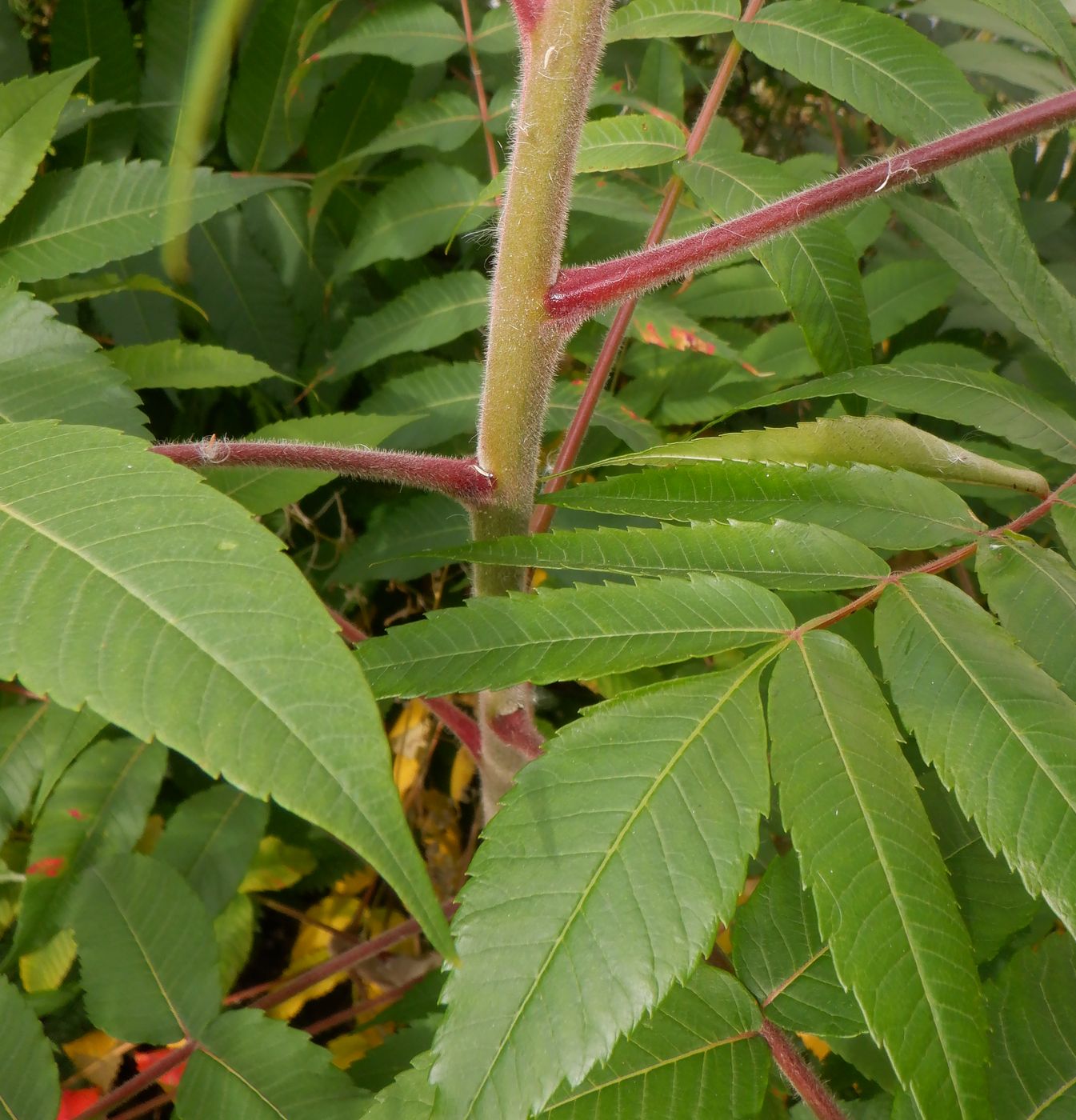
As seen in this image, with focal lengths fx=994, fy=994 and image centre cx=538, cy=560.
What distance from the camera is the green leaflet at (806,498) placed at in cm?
61

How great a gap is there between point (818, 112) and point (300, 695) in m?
1.75

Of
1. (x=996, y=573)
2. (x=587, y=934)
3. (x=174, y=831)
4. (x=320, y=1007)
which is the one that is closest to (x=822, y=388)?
(x=996, y=573)

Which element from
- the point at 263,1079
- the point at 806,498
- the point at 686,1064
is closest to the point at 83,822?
the point at 263,1079

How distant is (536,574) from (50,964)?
0.75 meters

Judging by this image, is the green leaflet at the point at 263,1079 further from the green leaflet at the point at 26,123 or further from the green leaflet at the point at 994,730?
the green leaflet at the point at 26,123

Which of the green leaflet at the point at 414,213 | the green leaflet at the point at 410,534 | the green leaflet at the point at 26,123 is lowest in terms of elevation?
the green leaflet at the point at 410,534

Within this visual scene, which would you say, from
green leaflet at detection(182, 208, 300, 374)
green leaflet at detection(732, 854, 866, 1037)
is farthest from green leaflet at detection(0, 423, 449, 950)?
green leaflet at detection(182, 208, 300, 374)

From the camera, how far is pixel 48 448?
1.56ft

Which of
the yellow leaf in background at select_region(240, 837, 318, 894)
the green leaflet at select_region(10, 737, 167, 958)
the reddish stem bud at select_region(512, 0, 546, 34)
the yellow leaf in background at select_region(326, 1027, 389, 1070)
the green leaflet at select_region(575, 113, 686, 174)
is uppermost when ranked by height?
the reddish stem bud at select_region(512, 0, 546, 34)

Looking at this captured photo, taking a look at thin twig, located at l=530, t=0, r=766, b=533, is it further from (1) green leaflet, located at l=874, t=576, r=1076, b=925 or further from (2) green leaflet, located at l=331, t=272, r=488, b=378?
(1) green leaflet, located at l=874, t=576, r=1076, b=925

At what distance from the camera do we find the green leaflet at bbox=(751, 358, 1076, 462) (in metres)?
0.68

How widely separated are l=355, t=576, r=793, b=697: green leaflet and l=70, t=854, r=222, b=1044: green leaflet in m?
0.48

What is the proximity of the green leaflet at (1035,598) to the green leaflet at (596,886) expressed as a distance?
0.59 feet

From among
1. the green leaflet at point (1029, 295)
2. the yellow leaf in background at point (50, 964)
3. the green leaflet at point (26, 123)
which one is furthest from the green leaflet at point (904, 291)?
the yellow leaf in background at point (50, 964)
